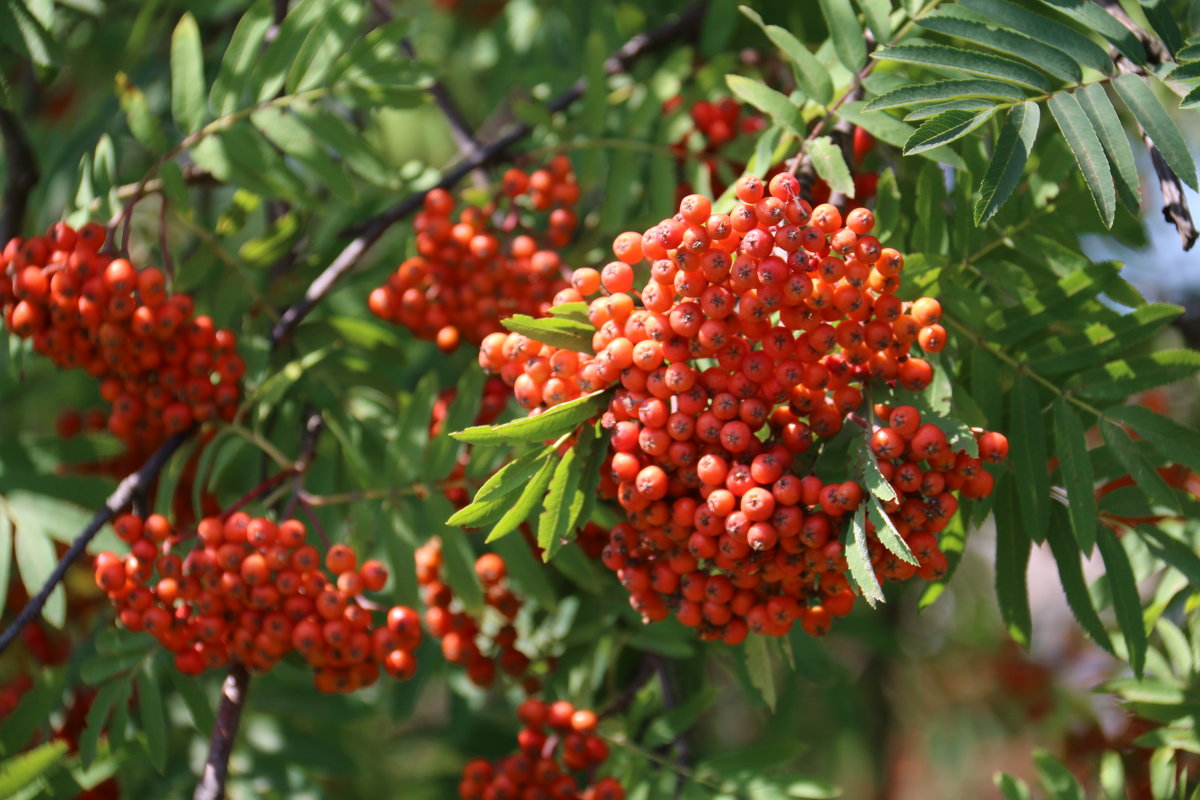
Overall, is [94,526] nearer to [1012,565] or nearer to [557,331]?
[557,331]

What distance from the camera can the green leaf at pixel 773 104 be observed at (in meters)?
2.31

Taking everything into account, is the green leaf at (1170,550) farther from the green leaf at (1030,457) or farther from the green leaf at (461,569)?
the green leaf at (461,569)

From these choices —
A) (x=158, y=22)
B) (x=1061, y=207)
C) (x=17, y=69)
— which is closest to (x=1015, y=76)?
(x=1061, y=207)

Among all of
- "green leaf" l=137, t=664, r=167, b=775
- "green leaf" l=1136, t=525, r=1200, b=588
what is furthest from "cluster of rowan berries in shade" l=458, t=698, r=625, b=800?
"green leaf" l=1136, t=525, r=1200, b=588

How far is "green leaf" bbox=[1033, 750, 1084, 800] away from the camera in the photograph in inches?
110

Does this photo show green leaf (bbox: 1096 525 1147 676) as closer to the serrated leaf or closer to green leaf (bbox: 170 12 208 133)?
the serrated leaf

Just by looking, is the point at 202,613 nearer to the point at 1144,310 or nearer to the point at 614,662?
the point at 614,662

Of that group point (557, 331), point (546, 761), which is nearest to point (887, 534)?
point (557, 331)

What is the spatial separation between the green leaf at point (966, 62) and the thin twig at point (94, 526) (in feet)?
6.89

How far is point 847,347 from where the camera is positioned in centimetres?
202

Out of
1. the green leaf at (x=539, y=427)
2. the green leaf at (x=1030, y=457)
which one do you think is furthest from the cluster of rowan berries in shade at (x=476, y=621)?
the green leaf at (x=1030, y=457)

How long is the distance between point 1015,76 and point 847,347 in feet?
2.20

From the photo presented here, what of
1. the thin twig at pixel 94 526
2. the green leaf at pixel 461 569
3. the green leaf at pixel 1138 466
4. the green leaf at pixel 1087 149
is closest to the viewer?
the green leaf at pixel 1087 149

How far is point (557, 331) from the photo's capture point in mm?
2068
